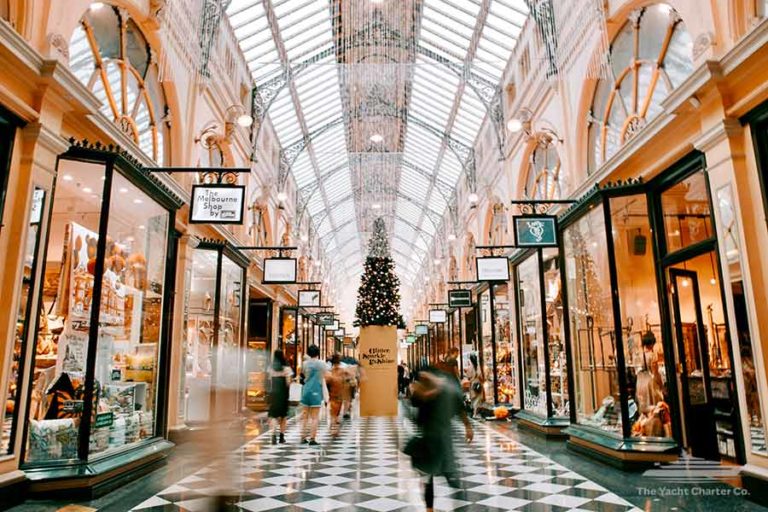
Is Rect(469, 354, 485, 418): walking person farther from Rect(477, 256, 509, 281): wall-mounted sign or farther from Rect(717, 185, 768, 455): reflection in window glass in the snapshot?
Rect(717, 185, 768, 455): reflection in window glass

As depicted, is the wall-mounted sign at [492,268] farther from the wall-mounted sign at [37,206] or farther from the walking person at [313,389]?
the wall-mounted sign at [37,206]


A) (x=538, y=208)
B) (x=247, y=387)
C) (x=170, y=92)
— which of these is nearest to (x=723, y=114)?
(x=538, y=208)

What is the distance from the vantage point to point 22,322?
469cm

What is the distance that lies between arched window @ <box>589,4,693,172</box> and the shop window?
6240 mm

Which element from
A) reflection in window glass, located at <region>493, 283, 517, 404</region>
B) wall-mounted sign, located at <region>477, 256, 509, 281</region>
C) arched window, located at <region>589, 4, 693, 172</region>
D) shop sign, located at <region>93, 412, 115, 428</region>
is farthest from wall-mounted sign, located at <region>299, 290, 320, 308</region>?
shop sign, located at <region>93, 412, 115, 428</region>

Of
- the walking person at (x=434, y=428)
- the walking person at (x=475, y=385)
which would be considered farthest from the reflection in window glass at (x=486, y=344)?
the walking person at (x=434, y=428)

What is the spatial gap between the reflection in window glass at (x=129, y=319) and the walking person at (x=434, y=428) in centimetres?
349

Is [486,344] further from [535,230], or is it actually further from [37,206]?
[37,206]

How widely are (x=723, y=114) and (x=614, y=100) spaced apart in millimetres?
3186

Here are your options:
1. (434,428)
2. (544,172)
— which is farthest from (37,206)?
(544,172)

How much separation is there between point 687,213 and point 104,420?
6.92 m

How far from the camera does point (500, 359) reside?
43.3ft

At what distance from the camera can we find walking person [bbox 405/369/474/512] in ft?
12.8

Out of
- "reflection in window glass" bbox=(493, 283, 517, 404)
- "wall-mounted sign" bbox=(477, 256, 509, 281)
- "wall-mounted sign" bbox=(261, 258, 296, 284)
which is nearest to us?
"wall-mounted sign" bbox=(477, 256, 509, 281)
